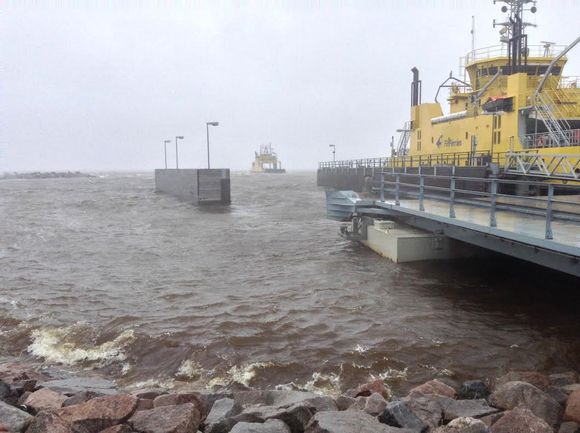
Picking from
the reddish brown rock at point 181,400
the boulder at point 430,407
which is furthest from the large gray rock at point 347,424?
the reddish brown rock at point 181,400

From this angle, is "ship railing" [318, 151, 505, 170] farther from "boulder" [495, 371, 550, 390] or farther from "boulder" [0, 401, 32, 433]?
"boulder" [0, 401, 32, 433]

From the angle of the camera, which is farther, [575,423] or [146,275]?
[146,275]

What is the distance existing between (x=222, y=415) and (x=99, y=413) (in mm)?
1142

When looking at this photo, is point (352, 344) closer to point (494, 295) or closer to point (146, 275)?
point (494, 295)

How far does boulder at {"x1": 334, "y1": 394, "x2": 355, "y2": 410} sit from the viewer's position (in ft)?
17.0

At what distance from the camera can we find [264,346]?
7.39 meters

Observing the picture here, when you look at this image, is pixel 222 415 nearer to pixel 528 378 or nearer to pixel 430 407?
pixel 430 407

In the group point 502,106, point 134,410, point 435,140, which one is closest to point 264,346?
point 134,410

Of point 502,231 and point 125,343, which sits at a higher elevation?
point 502,231

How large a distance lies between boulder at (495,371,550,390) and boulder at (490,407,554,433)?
1646 mm

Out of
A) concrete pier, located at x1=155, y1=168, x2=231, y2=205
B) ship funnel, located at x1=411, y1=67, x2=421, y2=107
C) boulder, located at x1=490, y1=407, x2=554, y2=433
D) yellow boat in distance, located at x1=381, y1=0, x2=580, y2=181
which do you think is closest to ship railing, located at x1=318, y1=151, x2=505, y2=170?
yellow boat in distance, located at x1=381, y1=0, x2=580, y2=181

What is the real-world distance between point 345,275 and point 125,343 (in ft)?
19.0

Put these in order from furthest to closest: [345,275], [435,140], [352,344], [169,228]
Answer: [435,140] < [169,228] < [345,275] < [352,344]

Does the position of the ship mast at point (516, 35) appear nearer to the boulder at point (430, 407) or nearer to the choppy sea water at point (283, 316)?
the choppy sea water at point (283, 316)
